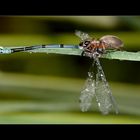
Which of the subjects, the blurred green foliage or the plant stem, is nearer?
the plant stem

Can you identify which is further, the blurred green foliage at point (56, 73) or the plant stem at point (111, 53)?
the blurred green foliage at point (56, 73)

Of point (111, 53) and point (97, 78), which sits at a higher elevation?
point (111, 53)

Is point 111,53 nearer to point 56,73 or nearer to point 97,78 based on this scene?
point 97,78

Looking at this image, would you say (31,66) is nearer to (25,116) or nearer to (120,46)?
(25,116)

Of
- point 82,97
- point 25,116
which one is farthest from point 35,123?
point 82,97

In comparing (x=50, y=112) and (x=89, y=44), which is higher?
(x=89, y=44)

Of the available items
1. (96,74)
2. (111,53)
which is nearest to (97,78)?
(96,74)

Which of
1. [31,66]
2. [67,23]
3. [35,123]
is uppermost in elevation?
[67,23]

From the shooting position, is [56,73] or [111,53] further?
[56,73]
